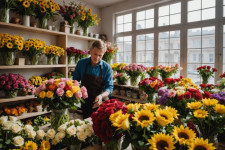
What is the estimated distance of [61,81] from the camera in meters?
1.31

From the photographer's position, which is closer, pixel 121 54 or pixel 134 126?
pixel 134 126

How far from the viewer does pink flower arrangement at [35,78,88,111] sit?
1184 mm

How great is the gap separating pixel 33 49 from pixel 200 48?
3.26 metres

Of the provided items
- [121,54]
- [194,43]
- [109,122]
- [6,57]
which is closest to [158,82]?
[109,122]

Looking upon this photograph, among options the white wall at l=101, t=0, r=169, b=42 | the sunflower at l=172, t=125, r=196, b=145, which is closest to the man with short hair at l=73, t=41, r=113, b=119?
the sunflower at l=172, t=125, r=196, b=145

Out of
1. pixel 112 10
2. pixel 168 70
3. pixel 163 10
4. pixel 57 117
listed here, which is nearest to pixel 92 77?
pixel 57 117

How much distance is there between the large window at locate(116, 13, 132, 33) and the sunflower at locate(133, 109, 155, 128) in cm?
383

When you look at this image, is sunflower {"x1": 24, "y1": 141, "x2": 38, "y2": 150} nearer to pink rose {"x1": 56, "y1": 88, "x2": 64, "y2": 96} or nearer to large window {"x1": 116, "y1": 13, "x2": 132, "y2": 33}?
pink rose {"x1": 56, "y1": 88, "x2": 64, "y2": 96}

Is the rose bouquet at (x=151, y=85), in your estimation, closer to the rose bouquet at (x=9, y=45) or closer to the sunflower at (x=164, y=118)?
the sunflower at (x=164, y=118)

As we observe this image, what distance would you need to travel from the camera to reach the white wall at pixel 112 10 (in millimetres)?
3888

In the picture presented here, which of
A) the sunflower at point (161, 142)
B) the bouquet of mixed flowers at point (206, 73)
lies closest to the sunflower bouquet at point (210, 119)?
the sunflower at point (161, 142)

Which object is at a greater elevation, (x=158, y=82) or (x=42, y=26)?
(x=42, y=26)

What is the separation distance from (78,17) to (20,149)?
3.12m

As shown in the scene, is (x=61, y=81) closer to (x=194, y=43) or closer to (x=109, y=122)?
(x=109, y=122)
